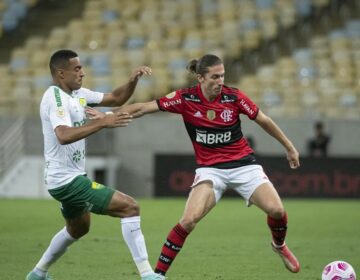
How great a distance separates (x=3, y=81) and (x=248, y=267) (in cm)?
1649

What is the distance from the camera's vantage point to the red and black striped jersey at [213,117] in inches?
373

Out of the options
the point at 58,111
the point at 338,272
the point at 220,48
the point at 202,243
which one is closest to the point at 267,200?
the point at 338,272

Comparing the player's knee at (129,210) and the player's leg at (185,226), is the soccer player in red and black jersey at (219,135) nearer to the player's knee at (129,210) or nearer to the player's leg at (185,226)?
the player's leg at (185,226)

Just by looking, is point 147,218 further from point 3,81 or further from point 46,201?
point 3,81

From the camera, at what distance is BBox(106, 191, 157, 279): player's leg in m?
8.69

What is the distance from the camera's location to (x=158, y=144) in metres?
24.7

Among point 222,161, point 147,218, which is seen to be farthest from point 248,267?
point 147,218

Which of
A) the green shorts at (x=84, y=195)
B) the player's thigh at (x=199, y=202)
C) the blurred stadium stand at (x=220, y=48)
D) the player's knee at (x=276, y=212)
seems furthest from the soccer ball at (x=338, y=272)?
the blurred stadium stand at (x=220, y=48)

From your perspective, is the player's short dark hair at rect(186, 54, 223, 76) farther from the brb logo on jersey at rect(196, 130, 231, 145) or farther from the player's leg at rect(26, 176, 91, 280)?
Answer: the player's leg at rect(26, 176, 91, 280)

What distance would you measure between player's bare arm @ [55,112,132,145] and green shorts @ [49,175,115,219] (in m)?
0.56

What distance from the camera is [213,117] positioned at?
31.1ft

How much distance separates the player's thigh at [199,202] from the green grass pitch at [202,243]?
0.89 meters

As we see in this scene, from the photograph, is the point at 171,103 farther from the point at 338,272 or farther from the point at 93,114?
the point at 338,272

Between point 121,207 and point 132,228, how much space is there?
8.6 inches
